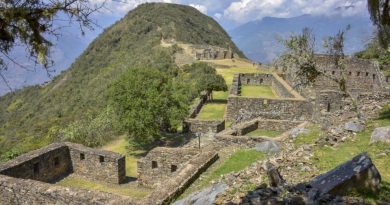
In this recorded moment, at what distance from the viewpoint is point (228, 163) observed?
492 inches

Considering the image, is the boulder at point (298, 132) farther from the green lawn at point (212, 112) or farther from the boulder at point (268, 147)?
the green lawn at point (212, 112)

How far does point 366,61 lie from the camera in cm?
3500

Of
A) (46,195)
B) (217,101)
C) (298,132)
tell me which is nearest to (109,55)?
(217,101)

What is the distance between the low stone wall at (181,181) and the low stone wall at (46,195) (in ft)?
2.05

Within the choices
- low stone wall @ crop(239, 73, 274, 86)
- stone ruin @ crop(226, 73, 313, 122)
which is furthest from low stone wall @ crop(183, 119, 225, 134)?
low stone wall @ crop(239, 73, 274, 86)

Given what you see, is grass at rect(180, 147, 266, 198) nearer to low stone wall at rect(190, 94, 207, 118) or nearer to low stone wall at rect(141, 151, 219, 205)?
low stone wall at rect(141, 151, 219, 205)

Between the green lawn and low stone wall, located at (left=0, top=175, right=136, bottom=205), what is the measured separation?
1530 centimetres

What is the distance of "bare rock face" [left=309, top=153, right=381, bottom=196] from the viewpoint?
6.75 meters

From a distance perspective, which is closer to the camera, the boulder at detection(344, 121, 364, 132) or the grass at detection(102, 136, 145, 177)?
the boulder at detection(344, 121, 364, 132)

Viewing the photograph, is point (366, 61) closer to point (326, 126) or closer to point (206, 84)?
point (206, 84)

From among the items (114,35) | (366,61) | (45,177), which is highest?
(114,35)

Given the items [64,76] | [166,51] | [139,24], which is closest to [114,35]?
[139,24]

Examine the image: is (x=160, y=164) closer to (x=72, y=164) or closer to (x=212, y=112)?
(x=72, y=164)

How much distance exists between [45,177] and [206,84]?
2005 centimetres
